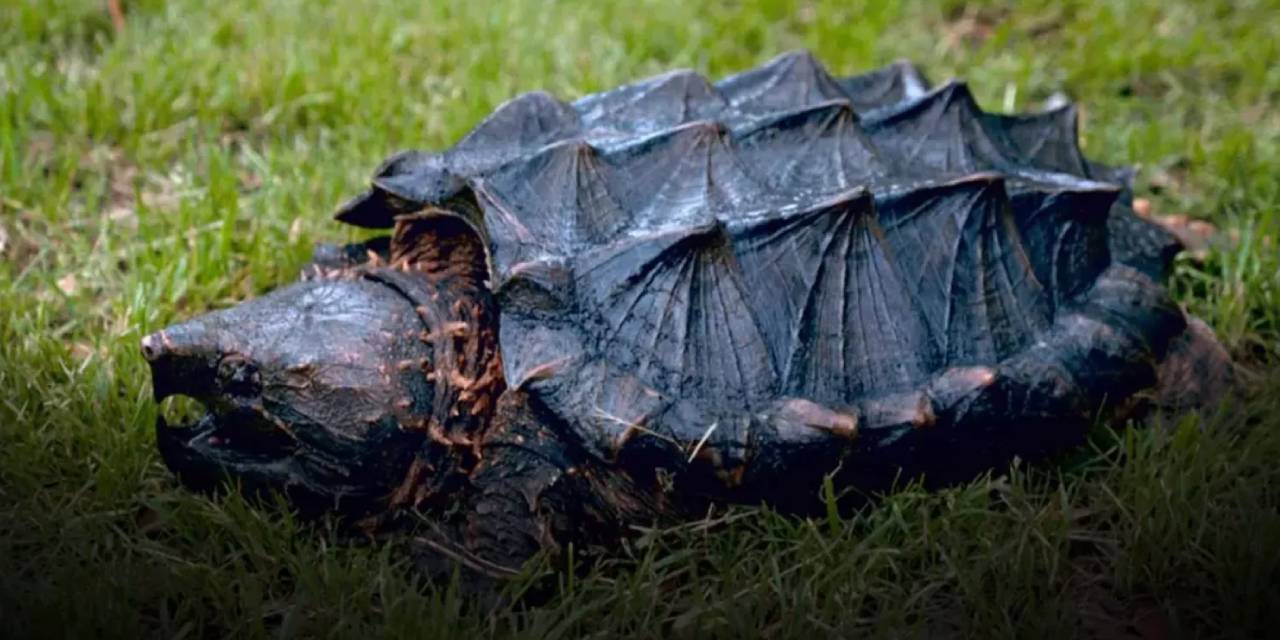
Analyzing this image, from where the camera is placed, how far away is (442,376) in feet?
8.16

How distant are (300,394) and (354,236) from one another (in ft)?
3.47

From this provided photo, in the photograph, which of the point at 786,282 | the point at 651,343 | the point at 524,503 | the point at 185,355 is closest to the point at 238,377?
the point at 185,355

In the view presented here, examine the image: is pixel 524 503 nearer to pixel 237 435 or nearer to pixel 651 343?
pixel 651 343

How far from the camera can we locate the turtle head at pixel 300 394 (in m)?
2.35

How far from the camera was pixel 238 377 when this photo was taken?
2.34 meters

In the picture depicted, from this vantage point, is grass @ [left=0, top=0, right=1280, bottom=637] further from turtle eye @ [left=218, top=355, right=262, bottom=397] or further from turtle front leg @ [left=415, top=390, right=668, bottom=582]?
turtle eye @ [left=218, top=355, right=262, bottom=397]

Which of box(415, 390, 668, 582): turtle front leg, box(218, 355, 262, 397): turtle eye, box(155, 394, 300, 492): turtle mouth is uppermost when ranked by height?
box(218, 355, 262, 397): turtle eye

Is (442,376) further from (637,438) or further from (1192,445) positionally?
(1192,445)

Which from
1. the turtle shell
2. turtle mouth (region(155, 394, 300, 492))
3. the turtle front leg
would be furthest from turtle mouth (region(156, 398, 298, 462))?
the turtle shell

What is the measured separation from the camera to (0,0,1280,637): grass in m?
2.29

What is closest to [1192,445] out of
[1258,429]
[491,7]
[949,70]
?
[1258,429]

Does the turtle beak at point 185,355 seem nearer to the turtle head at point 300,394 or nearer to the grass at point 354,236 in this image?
the turtle head at point 300,394

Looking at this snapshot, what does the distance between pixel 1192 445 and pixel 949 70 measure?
7.16 feet

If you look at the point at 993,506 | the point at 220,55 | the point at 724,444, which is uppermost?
the point at 220,55
